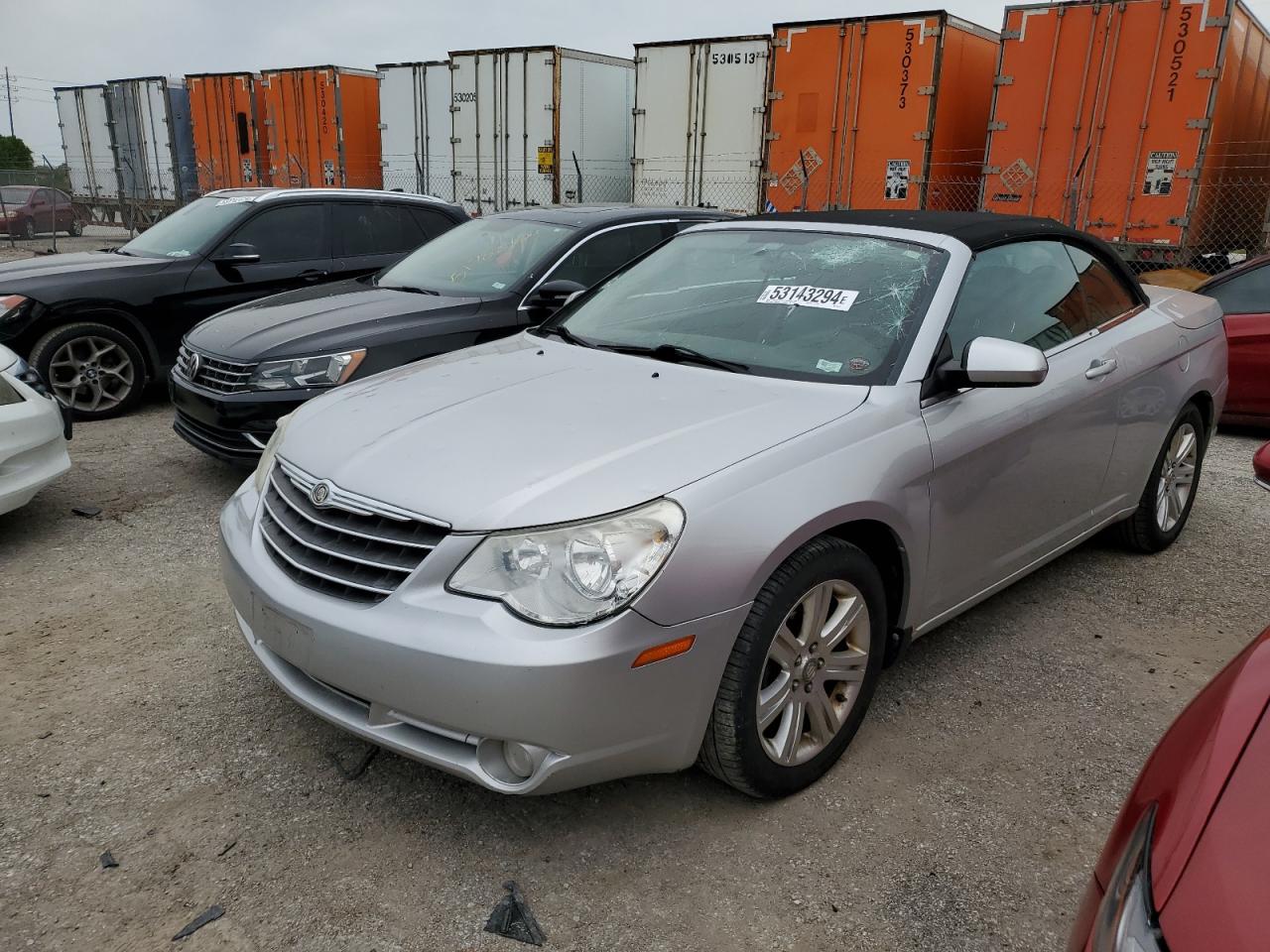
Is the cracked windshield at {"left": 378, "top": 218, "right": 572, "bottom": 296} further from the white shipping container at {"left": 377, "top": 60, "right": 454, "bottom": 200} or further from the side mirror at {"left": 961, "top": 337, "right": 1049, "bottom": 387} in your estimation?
the white shipping container at {"left": 377, "top": 60, "right": 454, "bottom": 200}

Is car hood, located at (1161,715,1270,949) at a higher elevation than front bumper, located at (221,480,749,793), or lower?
higher

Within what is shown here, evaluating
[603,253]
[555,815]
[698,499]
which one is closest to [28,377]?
[603,253]

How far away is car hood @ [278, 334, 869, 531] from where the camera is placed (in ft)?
7.77

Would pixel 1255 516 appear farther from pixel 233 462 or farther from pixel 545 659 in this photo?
pixel 233 462

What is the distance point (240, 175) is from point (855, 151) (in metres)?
14.2

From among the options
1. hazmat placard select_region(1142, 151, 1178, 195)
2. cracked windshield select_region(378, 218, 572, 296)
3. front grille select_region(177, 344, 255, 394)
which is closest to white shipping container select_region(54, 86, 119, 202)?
cracked windshield select_region(378, 218, 572, 296)

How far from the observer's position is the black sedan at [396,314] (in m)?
5.07

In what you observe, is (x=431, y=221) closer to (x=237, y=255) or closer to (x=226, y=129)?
(x=237, y=255)

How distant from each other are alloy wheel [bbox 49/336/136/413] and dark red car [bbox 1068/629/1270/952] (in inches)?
274

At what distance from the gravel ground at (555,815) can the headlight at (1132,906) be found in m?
0.94

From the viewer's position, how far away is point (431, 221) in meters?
8.09

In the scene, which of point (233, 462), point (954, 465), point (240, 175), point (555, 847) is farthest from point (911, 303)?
point (240, 175)

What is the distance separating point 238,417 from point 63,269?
113 inches

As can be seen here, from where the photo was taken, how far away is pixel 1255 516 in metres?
5.21
